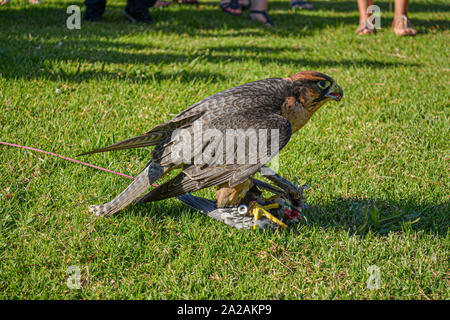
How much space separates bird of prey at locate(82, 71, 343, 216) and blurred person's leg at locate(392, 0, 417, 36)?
6150mm

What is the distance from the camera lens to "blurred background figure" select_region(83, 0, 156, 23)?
7895 mm

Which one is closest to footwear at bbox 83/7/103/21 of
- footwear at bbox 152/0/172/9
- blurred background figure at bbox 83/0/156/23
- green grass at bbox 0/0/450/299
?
blurred background figure at bbox 83/0/156/23

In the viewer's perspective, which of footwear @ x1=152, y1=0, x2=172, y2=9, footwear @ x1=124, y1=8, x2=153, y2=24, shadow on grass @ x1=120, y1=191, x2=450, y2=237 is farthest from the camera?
footwear @ x1=152, y1=0, x2=172, y2=9

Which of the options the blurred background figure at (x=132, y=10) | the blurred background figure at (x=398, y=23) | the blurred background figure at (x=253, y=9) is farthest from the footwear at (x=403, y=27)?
the blurred background figure at (x=132, y=10)

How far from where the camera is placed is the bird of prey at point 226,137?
264 cm

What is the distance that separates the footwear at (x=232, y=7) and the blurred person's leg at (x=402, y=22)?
11.1ft

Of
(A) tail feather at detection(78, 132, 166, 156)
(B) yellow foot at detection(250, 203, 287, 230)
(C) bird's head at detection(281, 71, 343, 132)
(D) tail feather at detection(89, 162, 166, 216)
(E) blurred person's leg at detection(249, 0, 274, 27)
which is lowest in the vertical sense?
(B) yellow foot at detection(250, 203, 287, 230)

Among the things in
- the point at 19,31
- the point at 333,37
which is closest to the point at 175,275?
the point at 19,31

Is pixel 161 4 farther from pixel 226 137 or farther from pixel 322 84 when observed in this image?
pixel 226 137

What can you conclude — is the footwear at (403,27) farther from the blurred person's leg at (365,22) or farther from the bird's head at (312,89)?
the bird's head at (312,89)

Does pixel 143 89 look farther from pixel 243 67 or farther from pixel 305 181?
pixel 305 181

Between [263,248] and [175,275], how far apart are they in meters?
0.63

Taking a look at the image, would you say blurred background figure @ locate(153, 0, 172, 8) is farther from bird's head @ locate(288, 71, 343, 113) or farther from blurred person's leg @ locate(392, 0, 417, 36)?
bird's head @ locate(288, 71, 343, 113)
